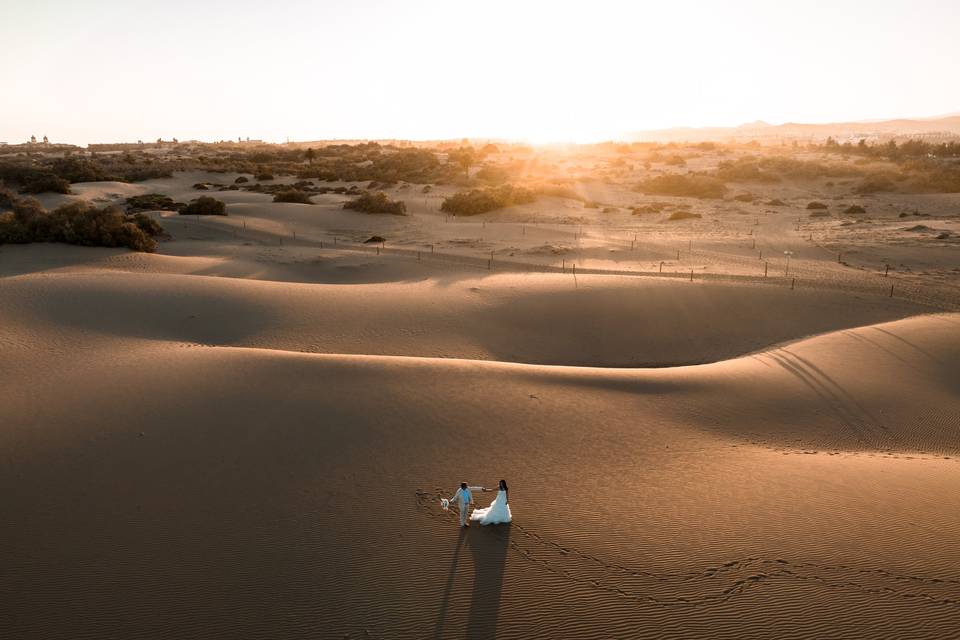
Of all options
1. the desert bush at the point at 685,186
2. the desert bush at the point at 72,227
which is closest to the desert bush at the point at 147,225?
the desert bush at the point at 72,227

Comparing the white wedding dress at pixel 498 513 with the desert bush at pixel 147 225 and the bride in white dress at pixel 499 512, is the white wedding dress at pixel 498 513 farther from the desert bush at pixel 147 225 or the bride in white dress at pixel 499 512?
the desert bush at pixel 147 225

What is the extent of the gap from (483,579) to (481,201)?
36781 mm

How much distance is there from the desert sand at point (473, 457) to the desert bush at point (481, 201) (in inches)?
781

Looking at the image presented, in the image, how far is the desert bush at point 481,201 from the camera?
42.4 metres

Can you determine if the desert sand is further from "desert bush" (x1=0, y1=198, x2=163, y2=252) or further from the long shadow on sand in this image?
"desert bush" (x1=0, y1=198, x2=163, y2=252)

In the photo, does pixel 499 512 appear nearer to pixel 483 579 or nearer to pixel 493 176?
pixel 483 579

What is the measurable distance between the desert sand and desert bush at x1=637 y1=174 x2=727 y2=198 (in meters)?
28.6

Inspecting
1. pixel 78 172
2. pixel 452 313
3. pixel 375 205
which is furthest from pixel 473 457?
pixel 78 172

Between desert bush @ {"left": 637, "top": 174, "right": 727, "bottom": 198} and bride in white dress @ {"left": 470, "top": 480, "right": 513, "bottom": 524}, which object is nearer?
bride in white dress @ {"left": 470, "top": 480, "right": 513, "bottom": 524}

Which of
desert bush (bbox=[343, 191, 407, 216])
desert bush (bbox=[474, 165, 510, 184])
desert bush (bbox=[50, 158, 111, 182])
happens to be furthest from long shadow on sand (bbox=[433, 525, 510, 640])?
desert bush (bbox=[50, 158, 111, 182])

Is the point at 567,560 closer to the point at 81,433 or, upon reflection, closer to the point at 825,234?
the point at 81,433

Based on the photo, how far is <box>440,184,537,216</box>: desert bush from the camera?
1671 inches

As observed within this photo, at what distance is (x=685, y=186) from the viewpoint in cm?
5191

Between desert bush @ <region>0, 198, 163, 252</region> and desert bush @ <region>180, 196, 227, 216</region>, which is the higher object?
desert bush @ <region>180, 196, 227, 216</region>
